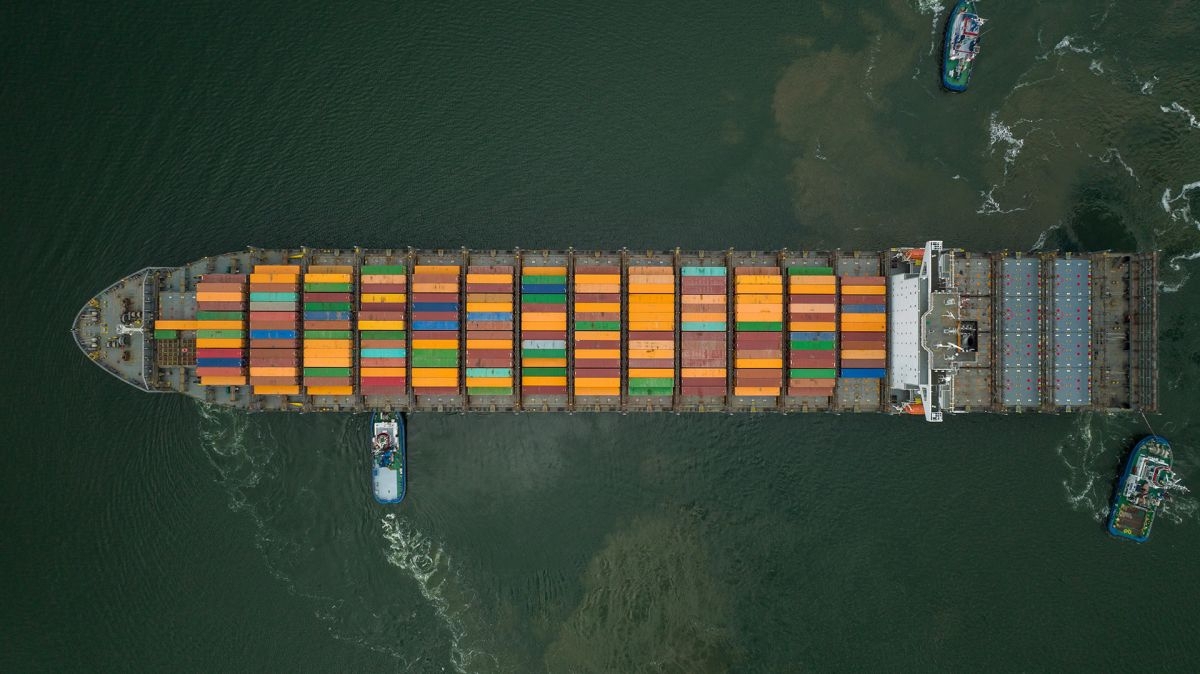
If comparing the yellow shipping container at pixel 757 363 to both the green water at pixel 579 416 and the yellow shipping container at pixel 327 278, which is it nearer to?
the green water at pixel 579 416

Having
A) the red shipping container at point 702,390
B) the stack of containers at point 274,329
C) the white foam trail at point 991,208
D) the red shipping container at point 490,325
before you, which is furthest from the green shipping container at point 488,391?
the white foam trail at point 991,208

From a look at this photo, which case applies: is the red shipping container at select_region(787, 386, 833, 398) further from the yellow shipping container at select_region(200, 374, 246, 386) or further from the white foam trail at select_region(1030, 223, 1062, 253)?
the yellow shipping container at select_region(200, 374, 246, 386)

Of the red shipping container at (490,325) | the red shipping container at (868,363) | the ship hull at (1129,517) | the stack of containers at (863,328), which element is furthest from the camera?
the ship hull at (1129,517)

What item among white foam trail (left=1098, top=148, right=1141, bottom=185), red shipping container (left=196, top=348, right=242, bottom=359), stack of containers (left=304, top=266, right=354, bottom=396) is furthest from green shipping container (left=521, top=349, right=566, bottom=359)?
white foam trail (left=1098, top=148, right=1141, bottom=185)

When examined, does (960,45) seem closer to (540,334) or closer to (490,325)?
(540,334)

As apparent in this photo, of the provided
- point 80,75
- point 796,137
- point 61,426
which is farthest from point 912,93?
point 61,426

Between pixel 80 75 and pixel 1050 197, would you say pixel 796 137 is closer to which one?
pixel 1050 197
